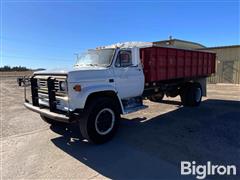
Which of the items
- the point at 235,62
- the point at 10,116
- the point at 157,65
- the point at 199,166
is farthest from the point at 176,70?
the point at 235,62

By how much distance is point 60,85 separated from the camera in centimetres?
482

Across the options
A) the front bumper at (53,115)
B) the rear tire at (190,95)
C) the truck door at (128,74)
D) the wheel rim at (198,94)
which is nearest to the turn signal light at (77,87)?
the front bumper at (53,115)

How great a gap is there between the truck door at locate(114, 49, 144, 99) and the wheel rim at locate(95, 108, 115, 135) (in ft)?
2.41

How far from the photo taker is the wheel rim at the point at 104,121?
5.01 m

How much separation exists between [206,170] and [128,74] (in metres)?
3.18

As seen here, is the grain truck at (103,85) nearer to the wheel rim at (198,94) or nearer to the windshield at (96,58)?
the windshield at (96,58)

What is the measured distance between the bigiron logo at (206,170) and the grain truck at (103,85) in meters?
2.07

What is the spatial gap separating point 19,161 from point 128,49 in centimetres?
388

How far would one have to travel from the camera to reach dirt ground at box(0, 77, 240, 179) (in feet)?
12.3

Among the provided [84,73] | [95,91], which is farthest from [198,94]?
[84,73]

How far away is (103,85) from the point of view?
16.8 feet

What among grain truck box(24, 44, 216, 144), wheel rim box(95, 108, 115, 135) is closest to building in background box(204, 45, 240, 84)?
grain truck box(24, 44, 216, 144)

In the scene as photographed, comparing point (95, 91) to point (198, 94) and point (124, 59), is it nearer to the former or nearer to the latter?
point (124, 59)

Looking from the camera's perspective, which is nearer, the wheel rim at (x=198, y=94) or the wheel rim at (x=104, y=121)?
the wheel rim at (x=104, y=121)
